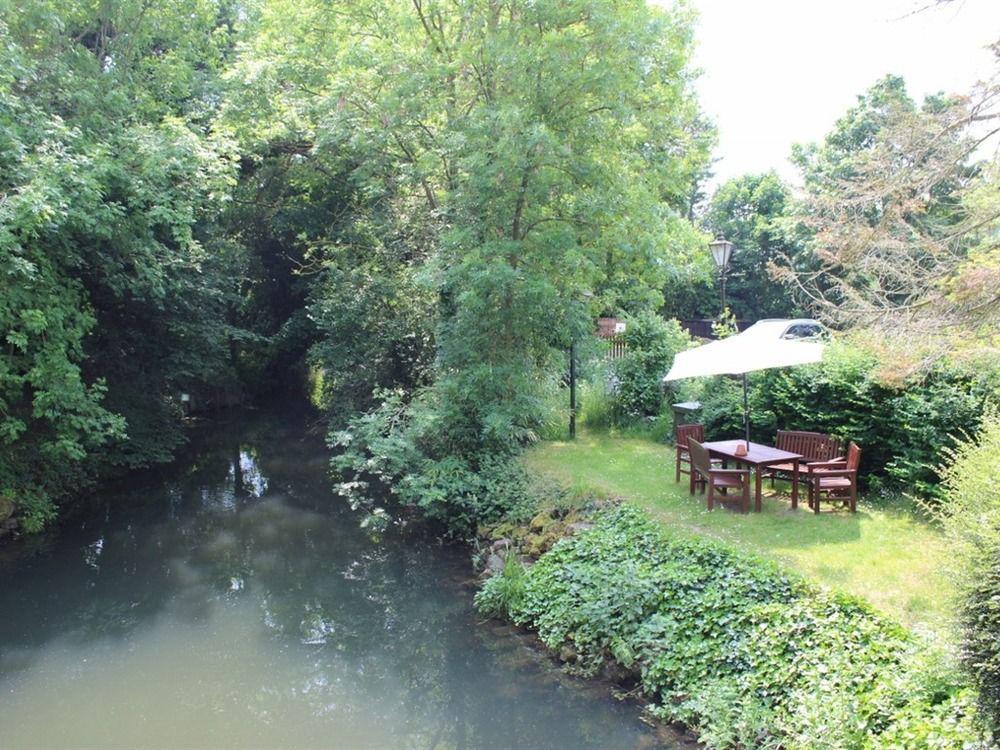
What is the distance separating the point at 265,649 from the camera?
7.34m

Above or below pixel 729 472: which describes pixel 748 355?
above

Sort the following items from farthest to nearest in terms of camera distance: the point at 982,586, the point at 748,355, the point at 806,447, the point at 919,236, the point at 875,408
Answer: the point at 806,447 → the point at 875,408 → the point at 748,355 → the point at 919,236 → the point at 982,586

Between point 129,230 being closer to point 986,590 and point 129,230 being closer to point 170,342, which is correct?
point 170,342

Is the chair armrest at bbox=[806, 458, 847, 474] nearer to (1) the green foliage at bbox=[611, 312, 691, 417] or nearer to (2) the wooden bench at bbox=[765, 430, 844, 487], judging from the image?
(2) the wooden bench at bbox=[765, 430, 844, 487]

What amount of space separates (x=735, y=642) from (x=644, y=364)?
8415 millimetres

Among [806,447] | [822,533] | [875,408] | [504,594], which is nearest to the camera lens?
[822,533]

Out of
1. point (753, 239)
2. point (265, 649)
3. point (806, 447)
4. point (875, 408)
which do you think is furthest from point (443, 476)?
point (753, 239)

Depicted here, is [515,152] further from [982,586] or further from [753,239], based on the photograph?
[753,239]

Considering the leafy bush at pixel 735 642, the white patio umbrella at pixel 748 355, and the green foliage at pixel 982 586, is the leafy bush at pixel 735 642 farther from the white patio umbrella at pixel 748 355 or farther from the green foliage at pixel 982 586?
the white patio umbrella at pixel 748 355

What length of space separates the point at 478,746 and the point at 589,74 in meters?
8.60

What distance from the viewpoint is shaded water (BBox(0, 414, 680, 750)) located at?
5879 millimetres

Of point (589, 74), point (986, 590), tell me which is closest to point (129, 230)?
point (589, 74)

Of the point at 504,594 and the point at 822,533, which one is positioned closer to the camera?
the point at 822,533

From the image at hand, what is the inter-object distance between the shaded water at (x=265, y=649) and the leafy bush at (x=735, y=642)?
469 mm
